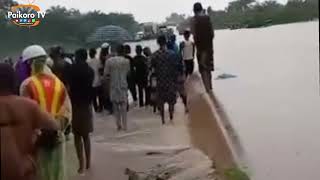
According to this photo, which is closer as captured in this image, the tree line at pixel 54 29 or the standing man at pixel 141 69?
the standing man at pixel 141 69

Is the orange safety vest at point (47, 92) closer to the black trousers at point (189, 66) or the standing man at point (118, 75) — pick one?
the standing man at point (118, 75)

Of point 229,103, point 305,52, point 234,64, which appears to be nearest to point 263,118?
point 229,103

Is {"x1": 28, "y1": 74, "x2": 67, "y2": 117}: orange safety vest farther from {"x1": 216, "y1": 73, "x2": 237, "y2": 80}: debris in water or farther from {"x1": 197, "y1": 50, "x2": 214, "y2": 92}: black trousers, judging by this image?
{"x1": 216, "y1": 73, "x2": 237, "y2": 80}: debris in water

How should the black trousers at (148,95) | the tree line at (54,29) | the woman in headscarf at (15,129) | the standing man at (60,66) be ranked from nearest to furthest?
the woman in headscarf at (15,129) → the standing man at (60,66) → the black trousers at (148,95) → the tree line at (54,29)

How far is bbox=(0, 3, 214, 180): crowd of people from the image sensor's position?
189 inches

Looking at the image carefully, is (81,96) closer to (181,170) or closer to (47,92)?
(181,170)

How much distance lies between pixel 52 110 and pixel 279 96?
24.4ft


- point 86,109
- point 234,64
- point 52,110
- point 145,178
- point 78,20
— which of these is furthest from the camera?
point 78,20

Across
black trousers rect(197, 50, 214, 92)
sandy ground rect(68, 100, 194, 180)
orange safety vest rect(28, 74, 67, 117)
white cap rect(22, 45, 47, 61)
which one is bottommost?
sandy ground rect(68, 100, 194, 180)

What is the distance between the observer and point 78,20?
28328 mm

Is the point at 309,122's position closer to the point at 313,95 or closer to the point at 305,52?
the point at 313,95

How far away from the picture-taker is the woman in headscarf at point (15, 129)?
472 centimetres

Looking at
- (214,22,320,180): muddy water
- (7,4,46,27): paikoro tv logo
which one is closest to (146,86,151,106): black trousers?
(214,22,320,180): muddy water

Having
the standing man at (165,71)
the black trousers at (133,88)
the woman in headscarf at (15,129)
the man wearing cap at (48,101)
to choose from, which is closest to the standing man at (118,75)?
the standing man at (165,71)
